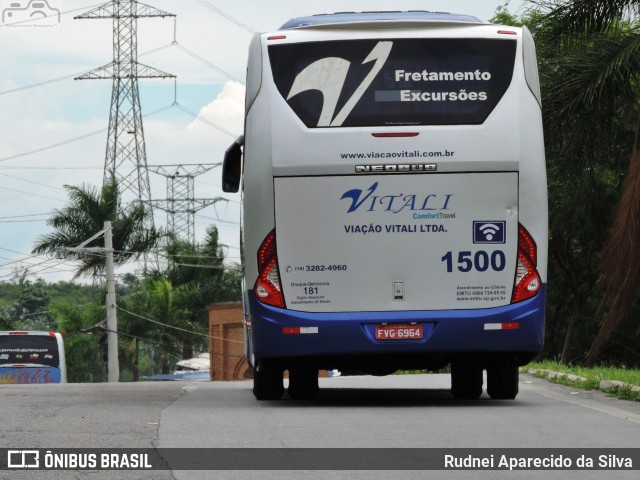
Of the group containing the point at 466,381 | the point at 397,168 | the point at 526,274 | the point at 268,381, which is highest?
the point at 397,168

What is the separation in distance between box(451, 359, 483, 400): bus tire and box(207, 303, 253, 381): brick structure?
135 feet

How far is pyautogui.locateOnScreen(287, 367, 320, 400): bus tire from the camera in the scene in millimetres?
14672

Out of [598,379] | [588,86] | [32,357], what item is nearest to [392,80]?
[598,379]

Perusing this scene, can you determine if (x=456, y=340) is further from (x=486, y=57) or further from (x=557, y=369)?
(x=557, y=369)

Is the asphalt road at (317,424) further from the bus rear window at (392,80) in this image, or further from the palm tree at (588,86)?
the palm tree at (588,86)

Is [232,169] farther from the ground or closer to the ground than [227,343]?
farther from the ground

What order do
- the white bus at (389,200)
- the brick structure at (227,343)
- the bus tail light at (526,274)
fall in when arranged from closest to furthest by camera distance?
the white bus at (389,200), the bus tail light at (526,274), the brick structure at (227,343)

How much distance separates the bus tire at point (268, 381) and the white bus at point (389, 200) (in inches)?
42.8

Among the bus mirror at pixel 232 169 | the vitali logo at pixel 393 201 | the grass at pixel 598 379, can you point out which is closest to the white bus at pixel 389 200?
the vitali logo at pixel 393 201

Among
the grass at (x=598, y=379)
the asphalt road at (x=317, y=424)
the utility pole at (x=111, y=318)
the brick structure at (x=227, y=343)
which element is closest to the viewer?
the asphalt road at (x=317, y=424)

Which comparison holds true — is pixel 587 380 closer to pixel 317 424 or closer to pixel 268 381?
pixel 268 381

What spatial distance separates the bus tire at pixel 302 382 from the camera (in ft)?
48.1

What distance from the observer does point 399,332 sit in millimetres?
12875

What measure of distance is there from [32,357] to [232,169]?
26627mm
